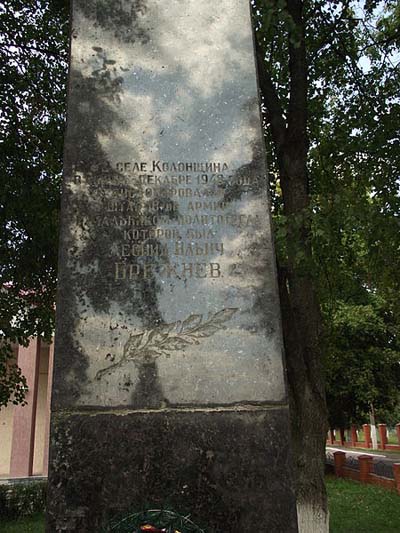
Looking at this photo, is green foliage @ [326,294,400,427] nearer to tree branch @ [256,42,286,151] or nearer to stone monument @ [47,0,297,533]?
tree branch @ [256,42,286,151]

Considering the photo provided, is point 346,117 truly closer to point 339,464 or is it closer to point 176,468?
point 176,468

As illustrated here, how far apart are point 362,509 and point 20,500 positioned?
760cm

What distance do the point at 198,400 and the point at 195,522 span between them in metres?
0.54

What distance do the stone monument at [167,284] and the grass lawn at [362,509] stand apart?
888 centimetres

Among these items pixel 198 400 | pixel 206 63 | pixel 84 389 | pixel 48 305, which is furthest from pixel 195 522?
pixel 48 305

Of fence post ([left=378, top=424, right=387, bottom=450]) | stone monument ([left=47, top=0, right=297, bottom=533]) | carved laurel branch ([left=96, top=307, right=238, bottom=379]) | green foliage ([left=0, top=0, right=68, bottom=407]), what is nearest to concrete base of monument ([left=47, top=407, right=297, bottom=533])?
stone monument ([left=47, top=0, right=297, bottom=533])

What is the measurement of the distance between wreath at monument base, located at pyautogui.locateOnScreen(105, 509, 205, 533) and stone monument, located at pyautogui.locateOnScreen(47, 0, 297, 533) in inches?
1.9

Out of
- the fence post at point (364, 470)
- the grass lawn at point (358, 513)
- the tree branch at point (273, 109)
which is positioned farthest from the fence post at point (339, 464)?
the tree branch at point (273, 109)

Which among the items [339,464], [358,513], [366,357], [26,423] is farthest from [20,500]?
[366,357]

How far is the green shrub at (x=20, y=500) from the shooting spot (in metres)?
12.8

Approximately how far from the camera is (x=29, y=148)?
32.2 ft

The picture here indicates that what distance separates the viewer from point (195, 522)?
2.62 meters

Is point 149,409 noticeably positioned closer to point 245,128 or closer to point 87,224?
point 87,224

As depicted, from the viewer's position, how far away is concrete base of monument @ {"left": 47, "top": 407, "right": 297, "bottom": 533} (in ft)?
8.71
